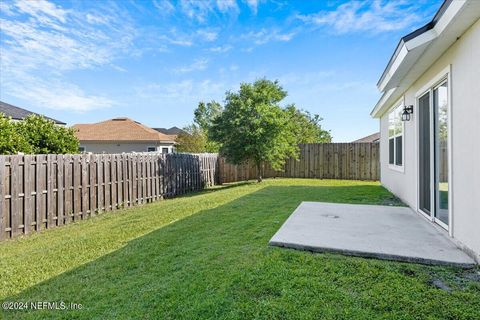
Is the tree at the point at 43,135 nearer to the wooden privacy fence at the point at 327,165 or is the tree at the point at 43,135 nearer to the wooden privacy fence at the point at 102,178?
the wooden privacy fence at the point at 102,178

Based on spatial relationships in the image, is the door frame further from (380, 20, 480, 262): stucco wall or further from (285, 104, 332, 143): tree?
(285, 104, 332, 143): tree

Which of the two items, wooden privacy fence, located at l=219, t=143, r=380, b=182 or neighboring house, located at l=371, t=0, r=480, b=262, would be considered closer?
neighboring house, located at l=371, t=0, r=480, b=262

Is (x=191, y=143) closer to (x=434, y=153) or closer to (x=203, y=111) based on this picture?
(x=203, y=111)

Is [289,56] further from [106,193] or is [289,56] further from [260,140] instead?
[106,193]

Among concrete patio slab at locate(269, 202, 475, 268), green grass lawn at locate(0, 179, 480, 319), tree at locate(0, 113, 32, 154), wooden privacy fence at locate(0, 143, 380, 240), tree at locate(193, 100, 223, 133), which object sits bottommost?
green grass lawn at locate(0, 179, 480, 319)

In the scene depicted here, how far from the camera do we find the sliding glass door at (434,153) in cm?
417

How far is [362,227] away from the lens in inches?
174

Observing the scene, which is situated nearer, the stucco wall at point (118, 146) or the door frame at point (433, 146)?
the door frame at point (433, 146)

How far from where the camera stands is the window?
761 centimetres

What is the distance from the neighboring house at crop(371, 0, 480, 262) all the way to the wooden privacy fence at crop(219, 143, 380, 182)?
823cm

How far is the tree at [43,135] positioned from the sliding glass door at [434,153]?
10.2 m

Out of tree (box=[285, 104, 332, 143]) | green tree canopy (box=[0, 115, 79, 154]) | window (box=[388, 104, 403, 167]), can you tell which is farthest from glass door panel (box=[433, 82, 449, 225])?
tree (box=[285, 104, 332, 143])

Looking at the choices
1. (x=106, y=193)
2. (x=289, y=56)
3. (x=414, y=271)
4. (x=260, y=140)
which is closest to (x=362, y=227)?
(x=414, y=271)

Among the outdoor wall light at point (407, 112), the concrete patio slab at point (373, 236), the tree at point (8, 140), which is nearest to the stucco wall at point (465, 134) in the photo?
the concrete patio slab at point (373, 236)
